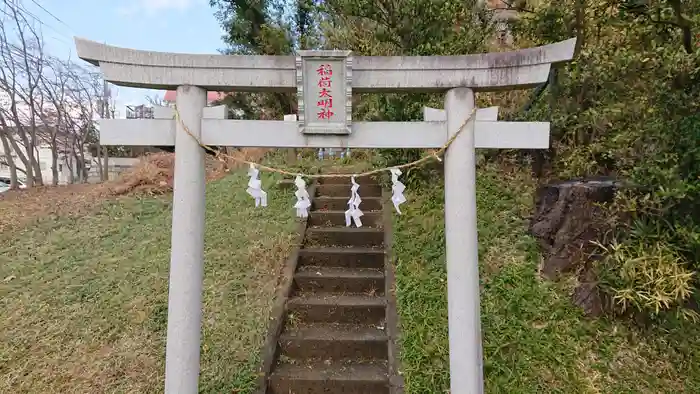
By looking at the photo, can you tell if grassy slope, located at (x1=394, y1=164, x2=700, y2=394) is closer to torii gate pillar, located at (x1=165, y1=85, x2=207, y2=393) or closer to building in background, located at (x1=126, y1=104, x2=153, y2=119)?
torii gate pillar, located at (x1=165, y1=85, x2=207, y2=393)

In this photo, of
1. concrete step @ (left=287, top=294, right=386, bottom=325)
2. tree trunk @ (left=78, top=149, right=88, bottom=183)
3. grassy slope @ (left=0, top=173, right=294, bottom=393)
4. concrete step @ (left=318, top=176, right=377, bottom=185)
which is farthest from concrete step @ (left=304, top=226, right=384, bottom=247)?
tree trunk @ (left=78, top=149, right=88, bottom=183)

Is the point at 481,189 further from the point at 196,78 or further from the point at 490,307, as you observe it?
the point at 196,78

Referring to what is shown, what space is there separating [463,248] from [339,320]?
1962 millimetres

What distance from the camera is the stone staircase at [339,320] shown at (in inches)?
152

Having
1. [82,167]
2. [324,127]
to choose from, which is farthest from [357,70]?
[82,167]

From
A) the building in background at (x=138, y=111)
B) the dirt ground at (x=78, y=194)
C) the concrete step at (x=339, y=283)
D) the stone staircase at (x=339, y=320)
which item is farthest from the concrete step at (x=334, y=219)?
the building in background at (x=138, y=111)

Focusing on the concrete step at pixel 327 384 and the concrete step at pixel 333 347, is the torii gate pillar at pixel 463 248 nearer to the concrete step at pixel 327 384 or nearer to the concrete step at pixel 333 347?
the concrete step at pixel 327 384

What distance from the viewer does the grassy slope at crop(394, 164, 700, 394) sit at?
3.71m

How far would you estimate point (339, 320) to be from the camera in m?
4.59

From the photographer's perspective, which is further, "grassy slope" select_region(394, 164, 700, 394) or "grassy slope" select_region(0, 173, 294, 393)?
"grassy slope" select_region(0, 173, 294, 393)

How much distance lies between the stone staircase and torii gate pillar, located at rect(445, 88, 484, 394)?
33.3 inches

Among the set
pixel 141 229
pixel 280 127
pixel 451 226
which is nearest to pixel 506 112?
pixel 451 226

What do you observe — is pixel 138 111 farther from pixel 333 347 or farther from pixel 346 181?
pixel 333 347

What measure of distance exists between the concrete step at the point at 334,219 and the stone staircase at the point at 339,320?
0.21 meters
